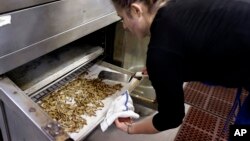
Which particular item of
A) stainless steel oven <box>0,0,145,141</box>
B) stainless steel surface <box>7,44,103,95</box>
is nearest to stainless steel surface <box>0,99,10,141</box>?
stainless steel oven <box>0,0,145,141</box>

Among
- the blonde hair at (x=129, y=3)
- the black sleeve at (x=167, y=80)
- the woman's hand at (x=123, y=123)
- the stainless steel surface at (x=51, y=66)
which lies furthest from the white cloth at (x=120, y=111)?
the blonde hair at (x=129, y=3)

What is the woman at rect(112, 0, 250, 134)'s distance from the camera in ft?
2.32

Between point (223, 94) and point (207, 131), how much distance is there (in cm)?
53

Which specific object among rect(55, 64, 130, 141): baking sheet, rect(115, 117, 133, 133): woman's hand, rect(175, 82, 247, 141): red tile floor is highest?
rect(115, 117, 133, 133): woman's hand

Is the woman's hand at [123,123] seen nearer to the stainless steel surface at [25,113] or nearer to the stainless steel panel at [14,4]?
the stainless steel surface at [25,113]

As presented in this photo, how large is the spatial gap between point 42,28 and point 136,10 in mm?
383

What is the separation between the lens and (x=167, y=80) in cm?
72

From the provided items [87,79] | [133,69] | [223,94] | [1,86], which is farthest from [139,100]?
[1,86]

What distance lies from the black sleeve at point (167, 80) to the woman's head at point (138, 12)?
98 millimetres

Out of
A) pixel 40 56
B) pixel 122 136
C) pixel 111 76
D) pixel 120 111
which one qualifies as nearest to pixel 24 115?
pixel 40 56

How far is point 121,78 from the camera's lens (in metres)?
1.48

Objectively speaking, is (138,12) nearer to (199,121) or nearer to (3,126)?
(3,126)

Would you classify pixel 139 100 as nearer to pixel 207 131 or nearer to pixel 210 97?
pixel 207 131

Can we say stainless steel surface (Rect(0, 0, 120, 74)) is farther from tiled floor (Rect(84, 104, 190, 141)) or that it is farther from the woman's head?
tiled floor (Rect(84, 104, 190, 141))
